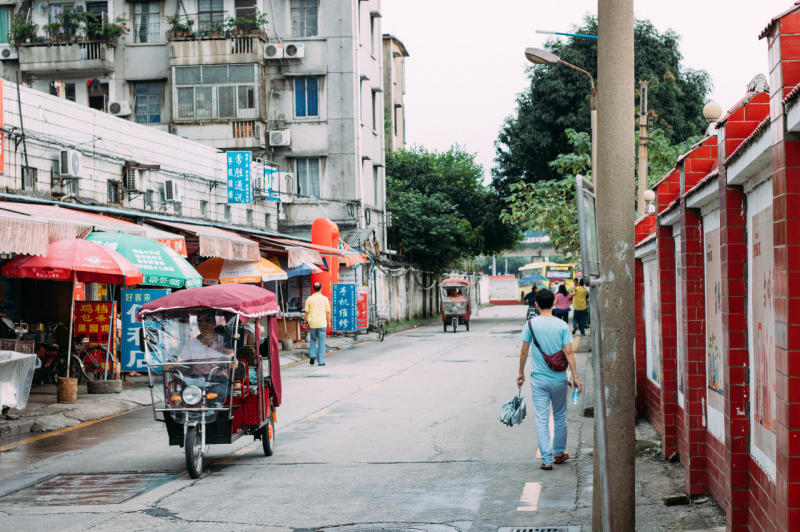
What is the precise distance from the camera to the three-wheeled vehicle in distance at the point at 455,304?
116ft

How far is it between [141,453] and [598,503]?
240 inches

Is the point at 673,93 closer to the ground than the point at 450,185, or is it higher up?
higher up

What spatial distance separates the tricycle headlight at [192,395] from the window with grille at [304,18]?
94.0 feet

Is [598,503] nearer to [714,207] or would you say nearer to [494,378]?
[714,207]

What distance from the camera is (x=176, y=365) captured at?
905cm

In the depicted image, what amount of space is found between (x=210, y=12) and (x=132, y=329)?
2217 cm

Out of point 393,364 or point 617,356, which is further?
point 393,364

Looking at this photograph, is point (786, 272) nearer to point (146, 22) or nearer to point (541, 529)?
point (541, 529)

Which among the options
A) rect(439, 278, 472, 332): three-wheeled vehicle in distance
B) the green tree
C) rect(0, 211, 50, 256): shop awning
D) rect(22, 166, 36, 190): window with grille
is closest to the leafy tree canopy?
the green tree

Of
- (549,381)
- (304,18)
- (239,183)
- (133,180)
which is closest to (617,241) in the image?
(549,381)

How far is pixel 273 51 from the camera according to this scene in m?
34.4

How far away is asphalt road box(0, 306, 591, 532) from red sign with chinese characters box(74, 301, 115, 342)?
2.59 m

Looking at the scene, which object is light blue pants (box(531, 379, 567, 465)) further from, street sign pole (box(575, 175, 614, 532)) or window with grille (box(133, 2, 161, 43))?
window with grille (box(133, 2, 161, 43))

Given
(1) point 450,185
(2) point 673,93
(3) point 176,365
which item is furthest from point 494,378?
(1) point 450,185
